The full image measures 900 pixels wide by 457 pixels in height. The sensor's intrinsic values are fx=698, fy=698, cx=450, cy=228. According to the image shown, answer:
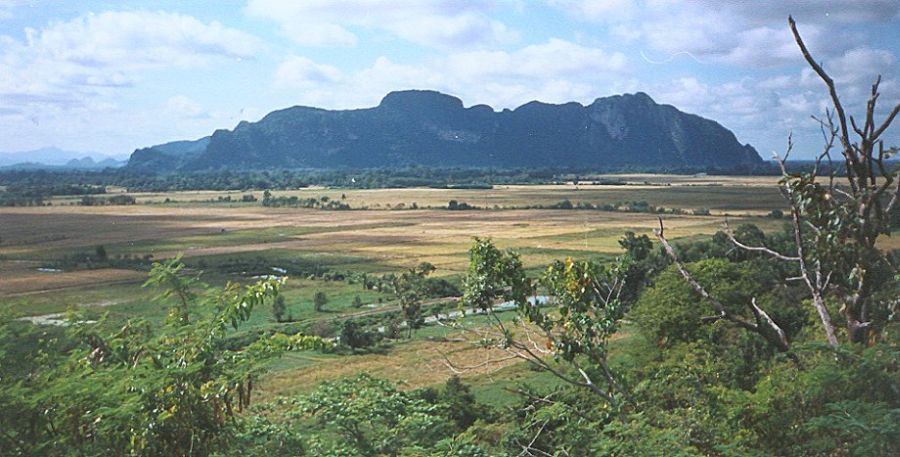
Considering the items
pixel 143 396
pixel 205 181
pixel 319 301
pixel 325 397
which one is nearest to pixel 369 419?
pixel 325 397

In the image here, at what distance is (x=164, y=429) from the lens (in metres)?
4.25

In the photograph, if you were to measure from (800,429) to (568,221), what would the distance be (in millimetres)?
60342

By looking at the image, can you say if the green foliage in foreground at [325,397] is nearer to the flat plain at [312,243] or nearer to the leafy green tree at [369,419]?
the leafy green tree at [369,419]

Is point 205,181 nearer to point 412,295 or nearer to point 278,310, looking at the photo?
point 412,295

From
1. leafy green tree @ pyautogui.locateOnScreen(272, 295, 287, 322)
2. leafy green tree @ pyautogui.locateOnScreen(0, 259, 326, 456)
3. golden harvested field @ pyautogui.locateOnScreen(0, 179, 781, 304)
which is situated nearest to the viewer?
leafy green tree @ pyautogui.locateOnScreen(0, 259, 326, 456)

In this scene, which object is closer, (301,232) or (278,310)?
(278,310)

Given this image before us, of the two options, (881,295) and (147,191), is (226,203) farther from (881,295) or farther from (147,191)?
(881,295)

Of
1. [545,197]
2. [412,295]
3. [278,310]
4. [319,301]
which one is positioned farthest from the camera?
[545,197]

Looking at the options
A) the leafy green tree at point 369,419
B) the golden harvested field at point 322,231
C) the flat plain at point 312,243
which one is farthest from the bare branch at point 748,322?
the golden harvested field at point 322,231

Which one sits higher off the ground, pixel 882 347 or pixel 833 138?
pixel 833 138

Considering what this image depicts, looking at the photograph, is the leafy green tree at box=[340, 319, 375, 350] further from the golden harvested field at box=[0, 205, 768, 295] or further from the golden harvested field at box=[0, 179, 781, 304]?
the golden harvested field at box=[0, 205, 768, 295]

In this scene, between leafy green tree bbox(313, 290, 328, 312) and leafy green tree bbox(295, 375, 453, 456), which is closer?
leafy green tree bbox(295, 375, 453, 456)

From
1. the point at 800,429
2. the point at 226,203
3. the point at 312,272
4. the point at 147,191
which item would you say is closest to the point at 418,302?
the point at 312,272

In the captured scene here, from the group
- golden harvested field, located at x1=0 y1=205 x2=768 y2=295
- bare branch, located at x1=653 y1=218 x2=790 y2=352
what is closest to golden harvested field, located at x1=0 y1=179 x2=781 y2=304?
golden harvested field, located at x1=0 y1=205 x2=768 y2=295
